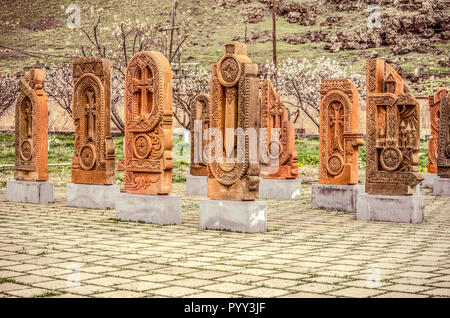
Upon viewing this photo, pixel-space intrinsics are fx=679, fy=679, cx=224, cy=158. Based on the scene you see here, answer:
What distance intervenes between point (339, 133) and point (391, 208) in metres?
2.53

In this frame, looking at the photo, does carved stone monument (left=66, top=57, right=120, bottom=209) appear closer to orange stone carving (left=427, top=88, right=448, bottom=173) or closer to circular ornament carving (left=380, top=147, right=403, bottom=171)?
circular ornament carving (left=380, top=147, right=403, bottom=171)

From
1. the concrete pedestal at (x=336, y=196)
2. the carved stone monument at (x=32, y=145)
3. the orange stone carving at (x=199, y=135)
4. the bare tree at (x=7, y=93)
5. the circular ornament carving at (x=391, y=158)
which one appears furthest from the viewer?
the bare tree at (x=7, y=93)

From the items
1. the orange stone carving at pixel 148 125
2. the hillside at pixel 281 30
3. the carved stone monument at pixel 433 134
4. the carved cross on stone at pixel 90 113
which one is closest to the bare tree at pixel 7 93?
the hillside at pixel 281 30

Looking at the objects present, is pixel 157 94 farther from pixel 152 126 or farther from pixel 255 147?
pixel 255 147

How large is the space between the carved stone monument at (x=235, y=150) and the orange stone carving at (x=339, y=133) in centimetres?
367

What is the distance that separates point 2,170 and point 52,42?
49.3 m

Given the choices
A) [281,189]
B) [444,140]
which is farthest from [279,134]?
[444,140]

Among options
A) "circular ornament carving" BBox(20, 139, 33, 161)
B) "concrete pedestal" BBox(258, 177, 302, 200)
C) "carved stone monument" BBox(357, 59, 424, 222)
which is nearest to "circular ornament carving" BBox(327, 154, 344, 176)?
"carved stone monument" BBox(357, 59, 424, 222)

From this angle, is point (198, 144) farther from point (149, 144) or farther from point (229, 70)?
point (229, 70)

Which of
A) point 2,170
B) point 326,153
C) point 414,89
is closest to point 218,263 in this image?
point 326,153

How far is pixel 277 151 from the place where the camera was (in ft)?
51.5

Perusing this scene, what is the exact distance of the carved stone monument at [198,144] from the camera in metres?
16.2

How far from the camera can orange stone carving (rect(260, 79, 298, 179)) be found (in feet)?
51.4

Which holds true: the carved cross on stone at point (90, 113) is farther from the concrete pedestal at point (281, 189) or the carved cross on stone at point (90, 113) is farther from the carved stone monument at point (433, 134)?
the carved stone monument at point (433, 134)
